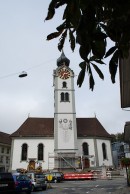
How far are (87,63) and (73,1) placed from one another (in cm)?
58

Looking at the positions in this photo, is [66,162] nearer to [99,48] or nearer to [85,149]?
[85,149]

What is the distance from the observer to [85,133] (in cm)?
4731

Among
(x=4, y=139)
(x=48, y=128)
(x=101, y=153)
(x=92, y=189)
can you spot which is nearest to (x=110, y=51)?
(x=92, y=189)

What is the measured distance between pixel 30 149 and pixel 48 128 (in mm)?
5688

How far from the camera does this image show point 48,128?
159 ft

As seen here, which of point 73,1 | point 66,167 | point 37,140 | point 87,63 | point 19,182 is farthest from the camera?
point 37,140

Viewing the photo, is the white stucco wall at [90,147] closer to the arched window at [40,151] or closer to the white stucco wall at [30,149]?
the white stucco wall at [30,149]

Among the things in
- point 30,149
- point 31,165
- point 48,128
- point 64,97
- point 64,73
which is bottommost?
point 31,165

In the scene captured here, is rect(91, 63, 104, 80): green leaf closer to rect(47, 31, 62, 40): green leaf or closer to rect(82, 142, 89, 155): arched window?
rect(47, 31, 62, 40): green leaf

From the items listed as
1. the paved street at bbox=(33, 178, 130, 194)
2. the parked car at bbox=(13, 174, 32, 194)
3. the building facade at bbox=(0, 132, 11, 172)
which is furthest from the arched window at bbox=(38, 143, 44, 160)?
the parked car at bbox=(13, 174, 32, 194)

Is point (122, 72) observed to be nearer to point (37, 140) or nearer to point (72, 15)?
point (72, 15)

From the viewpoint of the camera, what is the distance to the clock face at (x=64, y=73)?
49344 millimetres

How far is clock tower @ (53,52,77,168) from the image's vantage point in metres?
43.1

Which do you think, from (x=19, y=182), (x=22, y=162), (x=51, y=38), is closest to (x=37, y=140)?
(x=22, y=162)
